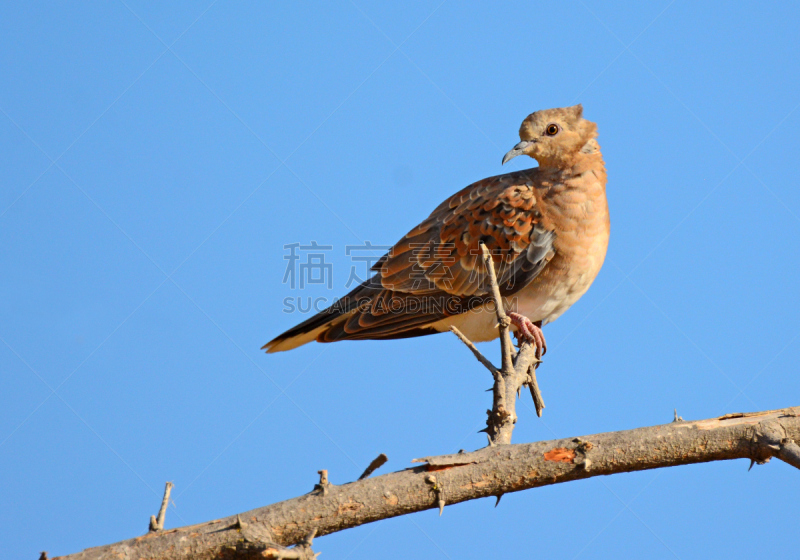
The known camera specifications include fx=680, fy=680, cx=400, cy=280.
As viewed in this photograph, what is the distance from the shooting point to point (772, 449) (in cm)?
271

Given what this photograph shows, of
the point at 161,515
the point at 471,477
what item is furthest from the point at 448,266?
the point at 161,515

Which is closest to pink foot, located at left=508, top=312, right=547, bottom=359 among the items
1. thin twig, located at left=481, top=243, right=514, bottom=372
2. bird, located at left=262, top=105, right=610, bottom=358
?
bird, located at left=262, top=105, right=610, bottom=358

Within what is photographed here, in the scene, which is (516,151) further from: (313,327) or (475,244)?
(313,327)

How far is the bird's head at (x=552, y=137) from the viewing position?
4.55m

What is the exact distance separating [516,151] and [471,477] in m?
2.57

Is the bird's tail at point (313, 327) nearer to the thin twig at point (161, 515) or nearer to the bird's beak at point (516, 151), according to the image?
the bird's beak at point (516, 151)

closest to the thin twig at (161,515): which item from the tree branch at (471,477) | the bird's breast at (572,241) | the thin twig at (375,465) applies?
the tree branch at (471,477)

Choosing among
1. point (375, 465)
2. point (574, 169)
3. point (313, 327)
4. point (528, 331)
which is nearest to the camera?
point (375, 465)

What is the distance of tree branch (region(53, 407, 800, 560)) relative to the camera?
2.49 m

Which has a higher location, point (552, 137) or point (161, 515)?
point (552, 137)

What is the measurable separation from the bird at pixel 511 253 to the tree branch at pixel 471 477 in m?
1.54

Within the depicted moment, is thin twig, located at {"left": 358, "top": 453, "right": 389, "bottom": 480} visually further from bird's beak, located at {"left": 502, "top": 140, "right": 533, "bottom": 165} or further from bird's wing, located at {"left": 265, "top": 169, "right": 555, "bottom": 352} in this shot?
bird's beak, located at {"left": 502, "top": 140, "right": 533, "bottom": 165}

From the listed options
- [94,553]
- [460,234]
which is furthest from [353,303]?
[94,553]

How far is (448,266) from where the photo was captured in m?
4.73
